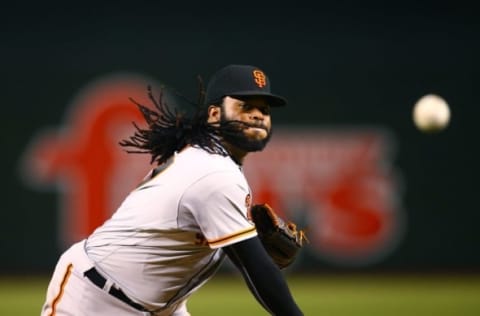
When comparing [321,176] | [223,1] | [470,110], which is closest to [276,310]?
[321,176]

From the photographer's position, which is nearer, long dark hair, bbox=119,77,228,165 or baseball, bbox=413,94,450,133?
long dark hair, bbox=119,77,228,165

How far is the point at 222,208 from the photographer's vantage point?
13.6 feet

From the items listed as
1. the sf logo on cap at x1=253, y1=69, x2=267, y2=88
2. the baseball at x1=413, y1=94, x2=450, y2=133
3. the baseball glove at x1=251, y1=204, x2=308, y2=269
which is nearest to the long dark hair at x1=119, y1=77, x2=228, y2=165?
the sf logo on cap at x1=253, y1=69, x2=267, y2=88

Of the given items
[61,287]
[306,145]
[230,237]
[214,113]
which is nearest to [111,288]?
[61,287]

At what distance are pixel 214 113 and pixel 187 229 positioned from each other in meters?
0.59

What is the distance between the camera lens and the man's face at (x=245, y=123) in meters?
4.48

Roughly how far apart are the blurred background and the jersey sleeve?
871 cm

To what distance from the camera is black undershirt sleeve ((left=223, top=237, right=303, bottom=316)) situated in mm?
4129

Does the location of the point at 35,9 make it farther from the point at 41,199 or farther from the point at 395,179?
the point at 395,179

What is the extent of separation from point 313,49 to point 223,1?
2341mm

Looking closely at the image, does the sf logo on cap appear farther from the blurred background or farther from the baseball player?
the blurred background

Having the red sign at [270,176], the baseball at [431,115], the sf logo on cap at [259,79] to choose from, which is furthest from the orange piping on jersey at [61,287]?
the red sign at [270,176]

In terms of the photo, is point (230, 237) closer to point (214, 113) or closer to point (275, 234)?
point (275, 234)

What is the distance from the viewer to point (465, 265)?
13.4 meters
